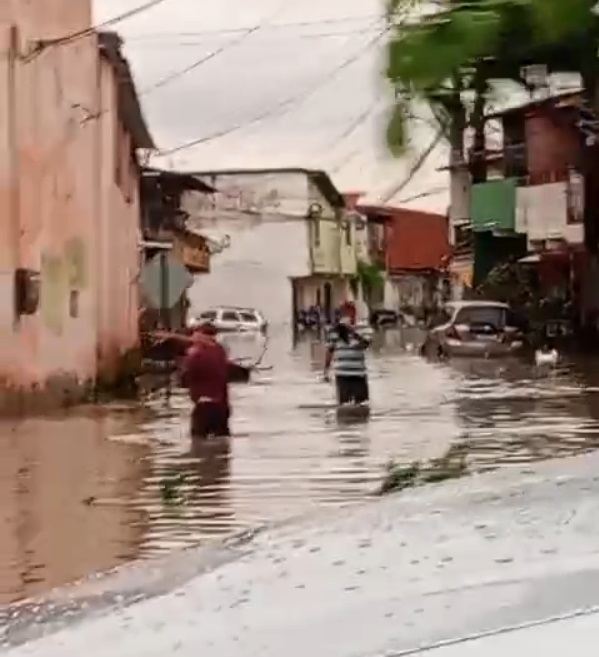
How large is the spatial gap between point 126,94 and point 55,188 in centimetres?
837

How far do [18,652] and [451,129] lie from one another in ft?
8.61

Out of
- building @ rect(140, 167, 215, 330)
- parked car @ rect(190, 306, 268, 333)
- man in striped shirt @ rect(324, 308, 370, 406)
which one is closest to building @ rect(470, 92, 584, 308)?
parked car @ rect(190, 306, 268, 333)

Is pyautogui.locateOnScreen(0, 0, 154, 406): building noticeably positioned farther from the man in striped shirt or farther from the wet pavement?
the wet pavement

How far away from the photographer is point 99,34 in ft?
94.7

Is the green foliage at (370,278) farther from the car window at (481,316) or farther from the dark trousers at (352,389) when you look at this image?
the dark trousers at (352,389)

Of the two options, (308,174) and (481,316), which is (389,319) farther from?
(481,316)

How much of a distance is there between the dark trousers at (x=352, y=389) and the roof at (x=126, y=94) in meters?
7.33

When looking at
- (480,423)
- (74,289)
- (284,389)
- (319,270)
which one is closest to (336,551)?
(480,423)

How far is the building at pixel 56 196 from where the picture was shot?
24797 mm

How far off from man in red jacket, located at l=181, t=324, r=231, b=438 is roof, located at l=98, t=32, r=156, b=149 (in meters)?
10.4

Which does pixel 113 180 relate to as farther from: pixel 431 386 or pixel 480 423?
pixel 480 423

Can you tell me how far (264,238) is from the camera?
87.4m

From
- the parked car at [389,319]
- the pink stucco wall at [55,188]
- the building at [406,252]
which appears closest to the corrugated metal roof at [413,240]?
the building at [406,252]

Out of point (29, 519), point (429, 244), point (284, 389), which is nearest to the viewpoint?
point (29, 519)
